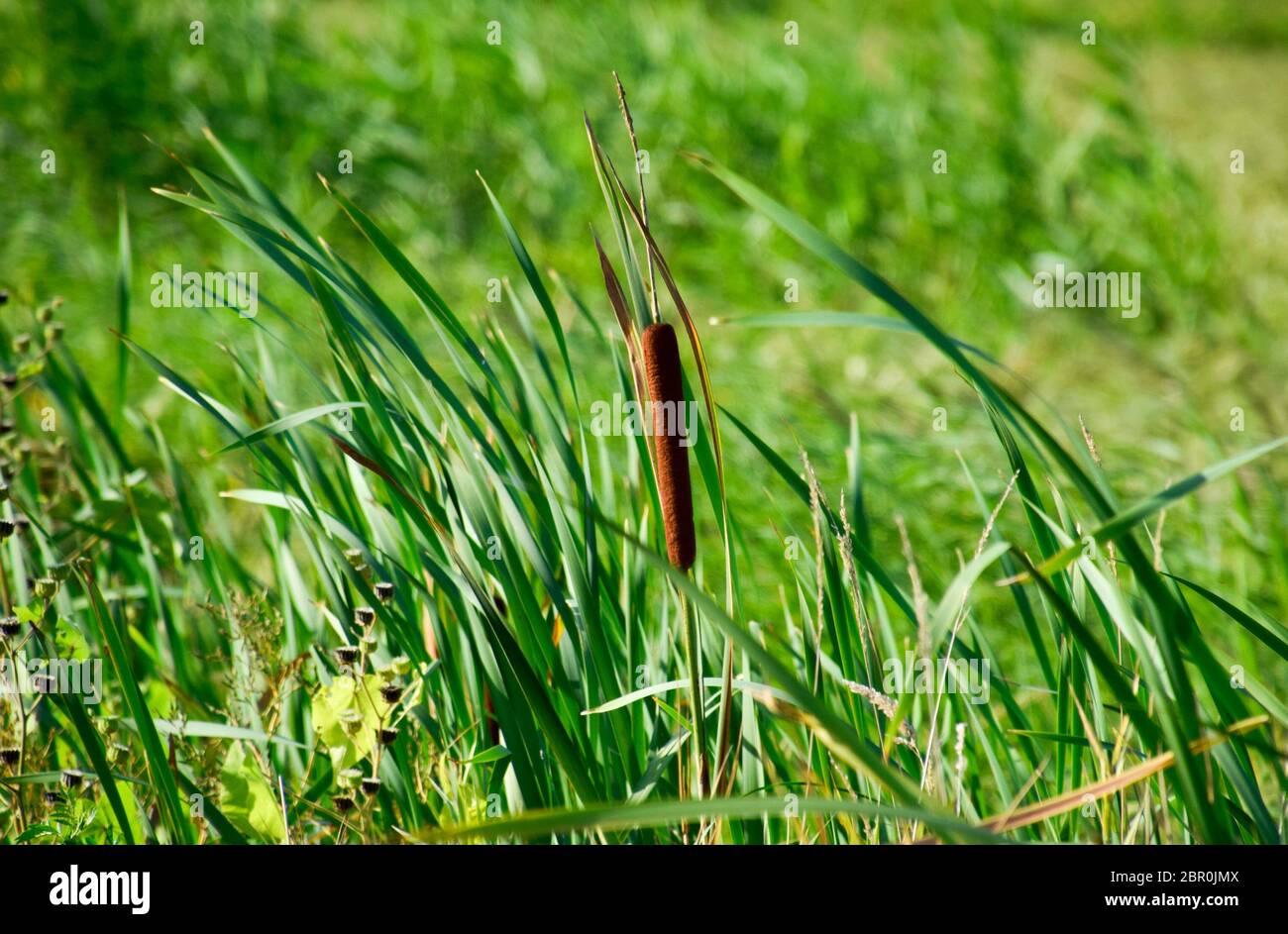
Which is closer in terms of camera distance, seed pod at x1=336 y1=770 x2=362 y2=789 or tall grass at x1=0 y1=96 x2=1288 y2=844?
tall grass at x1=0 y1=96 x2=1288 y2=844

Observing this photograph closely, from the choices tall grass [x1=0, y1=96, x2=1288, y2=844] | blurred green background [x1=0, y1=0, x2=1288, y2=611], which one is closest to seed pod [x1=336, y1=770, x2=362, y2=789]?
tall grass [x1=0, y1=96, x2=1288, y2=844]

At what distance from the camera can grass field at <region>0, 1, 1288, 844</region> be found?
39.1 inches

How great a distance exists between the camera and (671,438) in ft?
2.87

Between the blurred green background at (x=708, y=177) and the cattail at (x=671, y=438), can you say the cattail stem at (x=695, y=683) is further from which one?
the blurred green background at (x=708, y=177)

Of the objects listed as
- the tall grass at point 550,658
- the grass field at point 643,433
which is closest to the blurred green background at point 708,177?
the grass field at point 643,433

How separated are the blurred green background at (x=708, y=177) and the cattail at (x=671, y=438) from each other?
2.16 meters

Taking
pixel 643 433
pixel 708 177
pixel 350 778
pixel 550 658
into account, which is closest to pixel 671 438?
pixel 643 433

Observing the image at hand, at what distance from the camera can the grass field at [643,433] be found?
992 millimetres

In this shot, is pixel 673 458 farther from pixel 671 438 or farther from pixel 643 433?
pixel 643 433

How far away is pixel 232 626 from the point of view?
1281mm

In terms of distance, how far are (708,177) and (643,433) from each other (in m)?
3.44

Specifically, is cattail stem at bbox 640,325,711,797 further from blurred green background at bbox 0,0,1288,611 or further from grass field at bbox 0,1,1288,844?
blurred green background at bbox 0,0,1288,611

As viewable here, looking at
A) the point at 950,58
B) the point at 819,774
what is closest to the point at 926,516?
the point at 819,774
